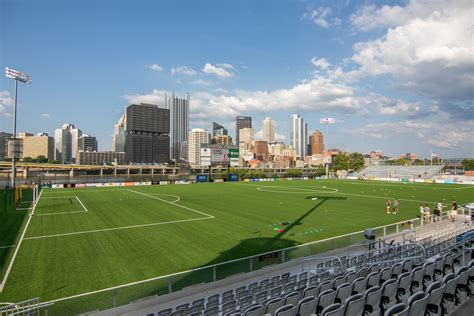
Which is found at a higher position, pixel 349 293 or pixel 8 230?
pixel 349 293

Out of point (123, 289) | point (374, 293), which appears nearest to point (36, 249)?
point (123, 289)

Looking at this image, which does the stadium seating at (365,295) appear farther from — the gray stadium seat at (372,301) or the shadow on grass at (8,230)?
the shadow on grass at (8,230)

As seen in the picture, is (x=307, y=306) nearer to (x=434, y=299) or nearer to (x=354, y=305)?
(x=354, y=305)

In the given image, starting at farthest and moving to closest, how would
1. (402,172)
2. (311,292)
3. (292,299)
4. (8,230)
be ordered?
(402,172)
(8,230)
(311,292)
(292,299)

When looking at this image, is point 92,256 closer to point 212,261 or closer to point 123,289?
point 212,261

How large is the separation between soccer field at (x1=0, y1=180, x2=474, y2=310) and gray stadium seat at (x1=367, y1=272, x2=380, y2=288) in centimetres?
1042

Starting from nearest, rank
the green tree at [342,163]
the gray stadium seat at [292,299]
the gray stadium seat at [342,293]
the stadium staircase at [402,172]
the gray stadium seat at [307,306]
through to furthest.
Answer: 1. the gray stadium seat at [307,306]
2. the gray stadium seat at [292,299]
3. the gray stadium seat at [342,293]
4. the stadium staircase at [402,172]
5. the green tree at [342,163]

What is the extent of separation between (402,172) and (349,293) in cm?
11279

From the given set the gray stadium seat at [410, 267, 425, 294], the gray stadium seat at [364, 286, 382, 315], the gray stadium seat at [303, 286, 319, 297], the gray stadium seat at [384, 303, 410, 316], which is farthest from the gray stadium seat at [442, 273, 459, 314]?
the gray stadium seat at [303, 286, 319, 297]

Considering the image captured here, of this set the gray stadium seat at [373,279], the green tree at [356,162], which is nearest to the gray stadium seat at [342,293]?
the gray stadium seat at [373,279]

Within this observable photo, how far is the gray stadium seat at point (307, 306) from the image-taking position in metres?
7.12

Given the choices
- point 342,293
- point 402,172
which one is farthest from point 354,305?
point 402,172

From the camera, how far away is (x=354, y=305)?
21.5 ft

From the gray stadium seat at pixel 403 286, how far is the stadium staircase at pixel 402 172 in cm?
10286
